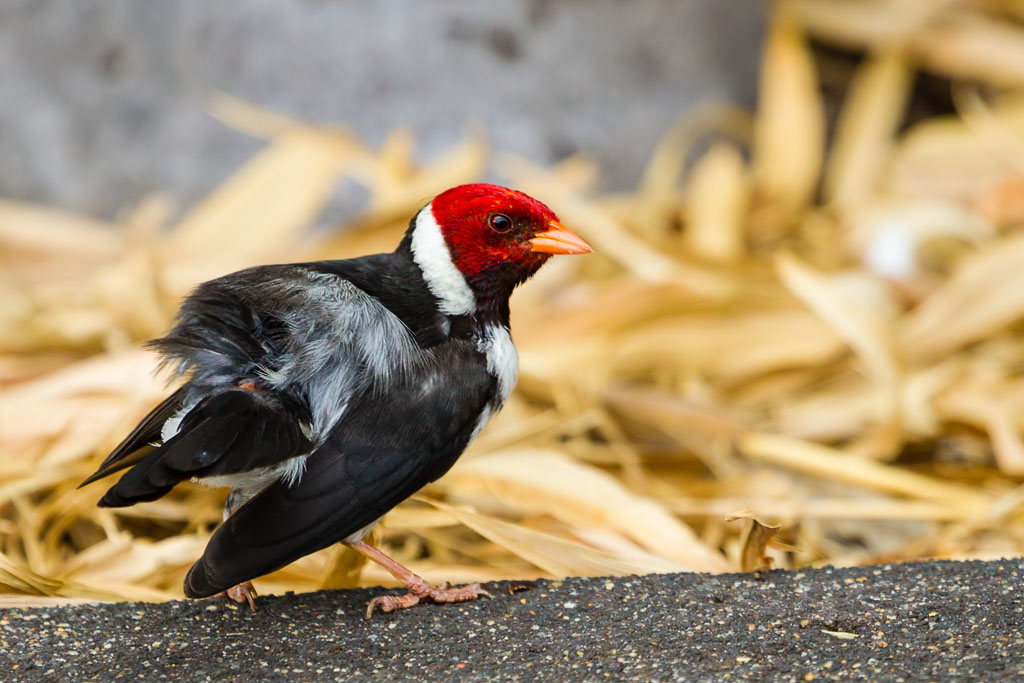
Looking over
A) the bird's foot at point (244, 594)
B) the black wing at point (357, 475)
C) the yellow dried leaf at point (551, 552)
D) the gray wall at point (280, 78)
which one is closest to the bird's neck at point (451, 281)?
the black wing at point (357, 475)

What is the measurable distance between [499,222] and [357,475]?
1.92 feet

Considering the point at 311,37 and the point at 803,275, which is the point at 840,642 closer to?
the point at 803,275

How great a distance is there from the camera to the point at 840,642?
1625 mm

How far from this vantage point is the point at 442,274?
205 cm

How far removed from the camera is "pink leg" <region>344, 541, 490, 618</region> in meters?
1.90

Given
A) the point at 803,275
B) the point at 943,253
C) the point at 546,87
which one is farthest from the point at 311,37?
the point at 943,253

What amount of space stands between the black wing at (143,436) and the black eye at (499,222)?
63 centimetres

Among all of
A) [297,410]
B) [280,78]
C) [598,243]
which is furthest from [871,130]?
[297,410]

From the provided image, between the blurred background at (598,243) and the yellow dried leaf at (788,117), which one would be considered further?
the yellow dried leaf at (788,117)

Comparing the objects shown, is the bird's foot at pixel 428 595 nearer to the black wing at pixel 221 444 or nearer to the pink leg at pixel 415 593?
the pink leg at pixel 415 593

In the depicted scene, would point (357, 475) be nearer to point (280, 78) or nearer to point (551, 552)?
point (551, 552)

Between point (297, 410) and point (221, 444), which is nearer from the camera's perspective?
point (221, 444)

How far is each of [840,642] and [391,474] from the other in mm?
722

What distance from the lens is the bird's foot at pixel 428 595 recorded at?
191 centimetres
